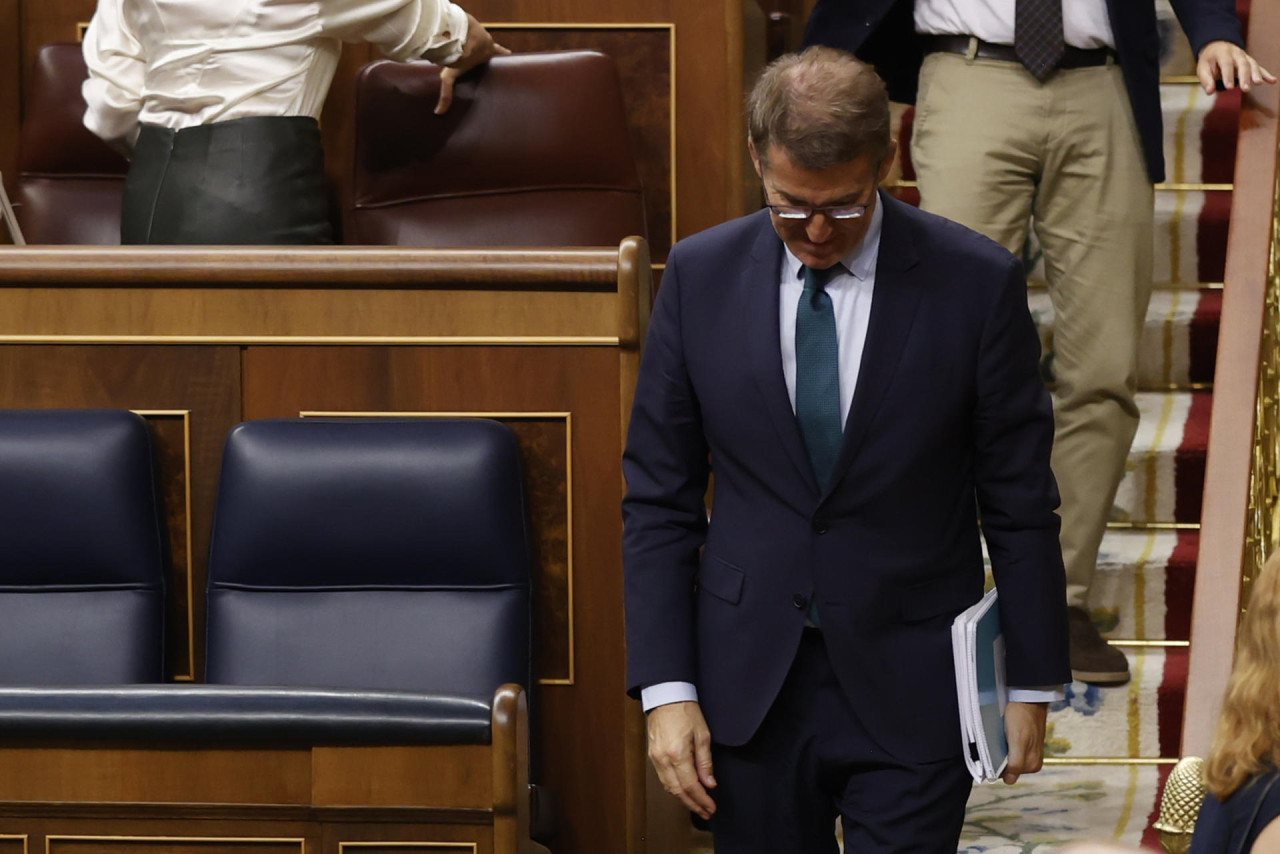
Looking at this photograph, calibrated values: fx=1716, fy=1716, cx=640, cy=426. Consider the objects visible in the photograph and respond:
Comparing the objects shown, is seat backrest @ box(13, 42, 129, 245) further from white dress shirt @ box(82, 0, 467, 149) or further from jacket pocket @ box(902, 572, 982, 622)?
jacket pocket @ box(902, 572, 982, 622)

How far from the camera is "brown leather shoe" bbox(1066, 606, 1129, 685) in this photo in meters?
2.61

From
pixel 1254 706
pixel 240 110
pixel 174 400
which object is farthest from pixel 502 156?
pixel 1254 706

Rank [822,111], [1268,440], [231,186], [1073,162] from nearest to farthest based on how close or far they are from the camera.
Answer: [822,111] < [1268,440] < [231,186] < [1073,162]

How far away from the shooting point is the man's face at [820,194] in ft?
5.01

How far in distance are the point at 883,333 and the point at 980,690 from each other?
34cm

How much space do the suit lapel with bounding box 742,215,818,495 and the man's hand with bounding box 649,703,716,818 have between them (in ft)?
0.82

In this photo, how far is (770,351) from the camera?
1.61 m

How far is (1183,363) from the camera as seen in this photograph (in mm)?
3129

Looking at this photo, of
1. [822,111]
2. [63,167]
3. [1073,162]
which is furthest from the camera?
[63,167]

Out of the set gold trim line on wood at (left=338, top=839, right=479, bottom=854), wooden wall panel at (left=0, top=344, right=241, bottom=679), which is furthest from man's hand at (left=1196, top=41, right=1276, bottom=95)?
gold trim line on wood at (left=338, top=839, right=479, bottom=854)

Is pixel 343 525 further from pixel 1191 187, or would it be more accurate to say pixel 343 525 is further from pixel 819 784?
pixel 1191 187

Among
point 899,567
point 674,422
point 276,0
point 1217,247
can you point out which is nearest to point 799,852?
point 899,567

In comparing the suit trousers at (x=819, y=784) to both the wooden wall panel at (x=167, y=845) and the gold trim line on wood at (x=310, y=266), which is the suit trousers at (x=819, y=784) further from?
the gold trim line on wood at (x=310, y=266)

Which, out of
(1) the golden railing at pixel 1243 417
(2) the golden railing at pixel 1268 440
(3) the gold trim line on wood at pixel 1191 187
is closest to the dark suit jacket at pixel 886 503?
(1) the golden railing at pixel 1243 417
